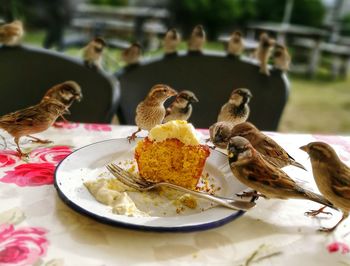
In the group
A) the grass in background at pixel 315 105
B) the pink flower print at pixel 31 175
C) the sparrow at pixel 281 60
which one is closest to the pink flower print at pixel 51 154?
the pink flower print at pixel 31 175

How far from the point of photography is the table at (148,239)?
1.79 ft

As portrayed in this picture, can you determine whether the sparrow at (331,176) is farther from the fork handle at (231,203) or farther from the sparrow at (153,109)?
the sparrow at (153,109)

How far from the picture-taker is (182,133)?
750 mm

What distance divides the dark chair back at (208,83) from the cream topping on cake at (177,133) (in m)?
0.72

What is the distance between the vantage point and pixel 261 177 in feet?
2.17

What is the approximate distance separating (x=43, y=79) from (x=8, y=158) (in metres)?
0.64

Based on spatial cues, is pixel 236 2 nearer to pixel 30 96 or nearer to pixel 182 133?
pixel 30 96

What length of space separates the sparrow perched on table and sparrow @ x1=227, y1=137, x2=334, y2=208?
0.43 meters

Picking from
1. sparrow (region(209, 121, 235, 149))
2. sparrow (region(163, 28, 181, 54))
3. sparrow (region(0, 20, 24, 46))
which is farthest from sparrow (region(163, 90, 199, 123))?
sparrow (region(0, 20, 24, 46))

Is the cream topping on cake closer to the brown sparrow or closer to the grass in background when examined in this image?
the brown sparrow

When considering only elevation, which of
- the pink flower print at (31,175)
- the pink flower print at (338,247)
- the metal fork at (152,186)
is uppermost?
the metal fork at (152,186)

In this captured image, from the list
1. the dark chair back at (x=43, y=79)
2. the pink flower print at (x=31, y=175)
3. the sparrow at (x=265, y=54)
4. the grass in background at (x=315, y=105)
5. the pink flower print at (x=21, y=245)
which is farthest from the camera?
the grass in background at (x=315, y=105)

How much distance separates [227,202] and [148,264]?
171 mm

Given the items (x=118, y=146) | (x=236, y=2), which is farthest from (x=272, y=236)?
(x=236, y=2)
